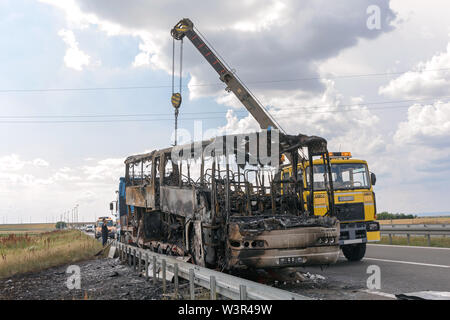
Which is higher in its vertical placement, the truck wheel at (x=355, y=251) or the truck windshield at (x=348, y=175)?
the truck windshield at (x=348, y=175)

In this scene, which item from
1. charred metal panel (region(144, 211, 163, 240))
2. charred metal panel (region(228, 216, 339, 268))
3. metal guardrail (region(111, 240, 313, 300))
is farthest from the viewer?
charred metal panel (region(144, 211, 163, 240))

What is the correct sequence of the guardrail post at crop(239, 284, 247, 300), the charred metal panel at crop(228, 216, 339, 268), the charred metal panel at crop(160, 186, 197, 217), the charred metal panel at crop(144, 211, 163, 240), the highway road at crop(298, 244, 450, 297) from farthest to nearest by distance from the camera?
1. the charred metal panel at crop(144, 211, 163, 240)
2. the charred metal panel at crop(160, 186, 197, 217)
3. the highway road at crop(298, 244, 450, 297)
4. the charred metal panel at crop(228, 216, 339, 268)
5. the guardrail post at crop(239, 284, 247, 300)

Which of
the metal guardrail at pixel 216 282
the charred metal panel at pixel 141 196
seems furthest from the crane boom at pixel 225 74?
the metal guardrail at pixel 216 282

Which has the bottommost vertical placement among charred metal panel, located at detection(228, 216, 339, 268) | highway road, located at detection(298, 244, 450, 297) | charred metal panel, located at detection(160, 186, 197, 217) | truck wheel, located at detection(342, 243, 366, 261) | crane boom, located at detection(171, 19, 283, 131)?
highway road, located at detection(298, 244, 450, 297)

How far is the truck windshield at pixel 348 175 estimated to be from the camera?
1272 cm

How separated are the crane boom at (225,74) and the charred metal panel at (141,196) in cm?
899

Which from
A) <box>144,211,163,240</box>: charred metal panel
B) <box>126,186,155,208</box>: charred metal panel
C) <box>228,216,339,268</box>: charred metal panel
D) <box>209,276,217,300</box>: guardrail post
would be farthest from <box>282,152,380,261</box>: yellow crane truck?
<box>209,276,217,300</box>: guardrail post

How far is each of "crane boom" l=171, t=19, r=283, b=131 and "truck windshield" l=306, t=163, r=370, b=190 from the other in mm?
10114

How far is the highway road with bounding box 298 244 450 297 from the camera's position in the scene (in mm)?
8383

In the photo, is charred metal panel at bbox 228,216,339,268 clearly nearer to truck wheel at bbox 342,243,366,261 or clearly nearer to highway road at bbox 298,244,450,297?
highway road at bbox 298,244,450,297

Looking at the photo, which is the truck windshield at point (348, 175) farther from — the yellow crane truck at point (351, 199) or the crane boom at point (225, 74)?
the crane boom at point (225, 74)

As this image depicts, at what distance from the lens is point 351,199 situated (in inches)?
496
